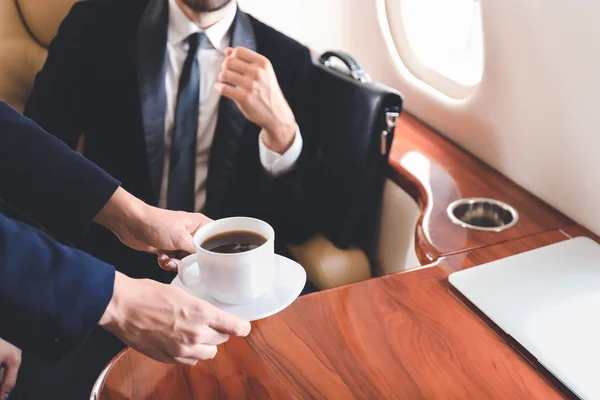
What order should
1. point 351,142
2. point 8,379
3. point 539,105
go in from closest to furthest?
point 8,379 → point 539,105 → point 351,142

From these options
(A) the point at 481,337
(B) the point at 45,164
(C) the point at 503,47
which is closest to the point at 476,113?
(C) the point at 503,47

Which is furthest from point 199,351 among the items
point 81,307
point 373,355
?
point 373,355

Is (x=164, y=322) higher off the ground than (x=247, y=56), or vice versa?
(x=247, y=56)

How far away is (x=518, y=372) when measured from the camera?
2.52 feet

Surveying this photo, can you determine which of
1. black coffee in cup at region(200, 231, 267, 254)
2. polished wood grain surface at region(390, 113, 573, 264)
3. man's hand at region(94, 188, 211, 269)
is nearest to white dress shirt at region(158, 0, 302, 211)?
polished wood grain surface at region(390, 113, 573, 264)

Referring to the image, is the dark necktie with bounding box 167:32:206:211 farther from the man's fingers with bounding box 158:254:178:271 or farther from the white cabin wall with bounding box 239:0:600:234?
the white cabin wall with bounding box 239:0:600:234

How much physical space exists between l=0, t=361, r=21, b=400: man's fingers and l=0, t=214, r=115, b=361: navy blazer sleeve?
470mm

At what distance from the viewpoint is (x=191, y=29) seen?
1.27 meters

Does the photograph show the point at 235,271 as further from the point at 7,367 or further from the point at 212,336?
the point at 7,367

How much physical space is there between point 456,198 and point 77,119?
832mm

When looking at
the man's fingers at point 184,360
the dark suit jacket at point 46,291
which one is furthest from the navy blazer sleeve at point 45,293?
the man's fingers at point 184,360

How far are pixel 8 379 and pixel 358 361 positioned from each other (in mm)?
645

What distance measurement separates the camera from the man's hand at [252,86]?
45.8 inches

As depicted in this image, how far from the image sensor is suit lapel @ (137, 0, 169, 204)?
4.09ft
